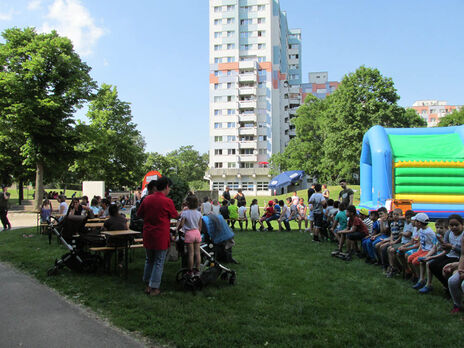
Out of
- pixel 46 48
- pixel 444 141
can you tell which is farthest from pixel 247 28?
pixel 444 141

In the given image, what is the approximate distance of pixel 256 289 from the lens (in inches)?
238

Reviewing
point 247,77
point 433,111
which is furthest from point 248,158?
point 433,111

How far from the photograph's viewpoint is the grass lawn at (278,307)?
160 inches

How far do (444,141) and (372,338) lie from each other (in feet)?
41.7

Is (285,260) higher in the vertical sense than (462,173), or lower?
lower

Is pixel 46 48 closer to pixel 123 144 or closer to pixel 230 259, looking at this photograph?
pixel 123 144

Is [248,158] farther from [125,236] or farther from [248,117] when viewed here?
[125,236]

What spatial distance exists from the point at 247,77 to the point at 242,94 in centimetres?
328

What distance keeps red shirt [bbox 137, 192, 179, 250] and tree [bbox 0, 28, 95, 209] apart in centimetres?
2250

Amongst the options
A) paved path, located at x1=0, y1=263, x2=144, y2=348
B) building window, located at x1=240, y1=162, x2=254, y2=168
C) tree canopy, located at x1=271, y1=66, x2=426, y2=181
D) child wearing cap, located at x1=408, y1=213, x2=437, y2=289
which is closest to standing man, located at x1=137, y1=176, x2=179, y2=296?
paved path, located at x1=0, y1=263, x2=144, y2=348

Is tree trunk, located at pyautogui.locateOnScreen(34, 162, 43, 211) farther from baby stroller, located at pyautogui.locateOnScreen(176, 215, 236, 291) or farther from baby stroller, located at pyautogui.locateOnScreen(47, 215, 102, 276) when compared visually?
baby stroller, located at pyautogui.locateOnScreen(176, 215, 236, 291)

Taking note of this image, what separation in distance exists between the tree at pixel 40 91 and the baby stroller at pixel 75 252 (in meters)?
20.2

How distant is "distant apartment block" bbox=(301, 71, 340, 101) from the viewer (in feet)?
295

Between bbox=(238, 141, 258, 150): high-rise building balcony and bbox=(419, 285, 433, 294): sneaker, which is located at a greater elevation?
bbox=(238, 141, 258, 150): high-rise building balcony
